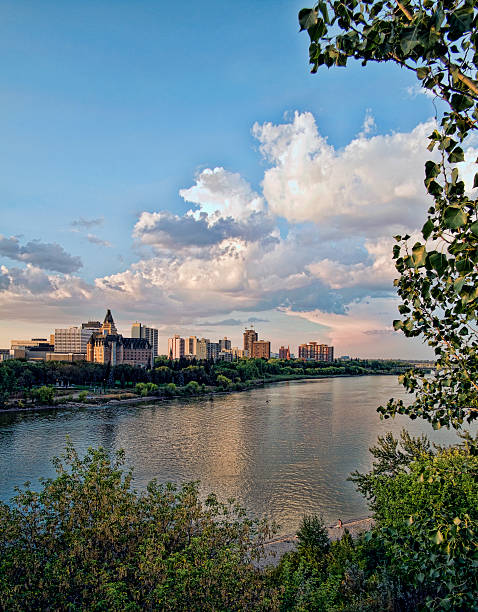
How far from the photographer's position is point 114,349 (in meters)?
100

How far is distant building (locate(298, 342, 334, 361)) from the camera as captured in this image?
618 feet

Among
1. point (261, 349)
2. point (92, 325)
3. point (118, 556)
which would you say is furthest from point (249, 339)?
point (118, 556)

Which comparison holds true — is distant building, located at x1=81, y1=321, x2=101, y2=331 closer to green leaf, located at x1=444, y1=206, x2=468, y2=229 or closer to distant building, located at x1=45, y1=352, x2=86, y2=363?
distant building, located at x1=45, y1=352, x2=86, y2=363

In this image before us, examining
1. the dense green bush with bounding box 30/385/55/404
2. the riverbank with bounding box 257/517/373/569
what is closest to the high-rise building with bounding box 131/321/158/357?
the dense green bush with bounding box 30/385/55/404

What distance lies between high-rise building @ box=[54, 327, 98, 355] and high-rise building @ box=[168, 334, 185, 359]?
33256 mm

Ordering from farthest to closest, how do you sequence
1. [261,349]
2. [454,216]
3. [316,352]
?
[316,352]
[261,349]
[454,216]

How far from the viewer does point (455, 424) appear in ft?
9.81

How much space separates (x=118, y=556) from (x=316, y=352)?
7324 inches

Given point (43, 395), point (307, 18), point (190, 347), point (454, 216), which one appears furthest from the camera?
point (190, 347)

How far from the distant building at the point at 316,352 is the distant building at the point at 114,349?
95.3 metres

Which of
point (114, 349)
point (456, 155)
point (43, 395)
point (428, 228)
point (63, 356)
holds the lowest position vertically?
point (43, 395)

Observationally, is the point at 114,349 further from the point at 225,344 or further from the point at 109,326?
the point at 225,344

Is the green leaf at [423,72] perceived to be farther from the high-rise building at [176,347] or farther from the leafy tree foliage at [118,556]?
the high-rise building at [176,347]

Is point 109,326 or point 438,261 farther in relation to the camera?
→ point 109,326
